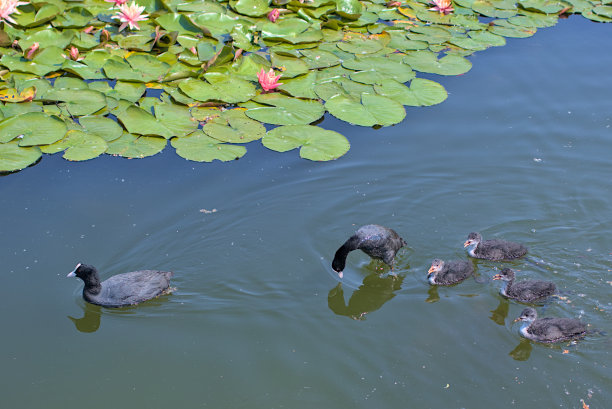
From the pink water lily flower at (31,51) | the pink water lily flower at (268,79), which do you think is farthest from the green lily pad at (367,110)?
the pink water lily flower at (31,51)

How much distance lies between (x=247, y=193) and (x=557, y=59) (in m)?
6.68

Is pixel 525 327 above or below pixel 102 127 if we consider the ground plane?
below

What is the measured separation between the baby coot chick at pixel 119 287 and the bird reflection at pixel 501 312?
344cm

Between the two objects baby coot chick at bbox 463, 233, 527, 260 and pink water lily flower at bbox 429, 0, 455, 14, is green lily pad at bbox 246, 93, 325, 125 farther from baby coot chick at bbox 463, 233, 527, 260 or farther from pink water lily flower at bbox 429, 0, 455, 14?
pink water lily flower at bbox 429, 0, 455, 14

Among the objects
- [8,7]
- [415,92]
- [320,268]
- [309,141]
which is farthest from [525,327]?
[8,7]

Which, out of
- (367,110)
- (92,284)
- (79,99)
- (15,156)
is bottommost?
(92,284)

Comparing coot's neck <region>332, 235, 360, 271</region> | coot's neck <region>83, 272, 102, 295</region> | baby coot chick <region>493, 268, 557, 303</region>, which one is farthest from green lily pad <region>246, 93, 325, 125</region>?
baby coot chick <region>493, 268, 557, 303</region>

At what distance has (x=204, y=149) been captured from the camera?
8383 millimetres

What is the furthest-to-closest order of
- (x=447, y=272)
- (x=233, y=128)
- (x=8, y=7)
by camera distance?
(x=8, y=7)
(x=233, y=128)
(x=447, y=272)

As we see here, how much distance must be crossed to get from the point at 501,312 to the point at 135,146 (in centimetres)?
503

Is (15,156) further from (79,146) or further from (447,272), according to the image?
(447,272)

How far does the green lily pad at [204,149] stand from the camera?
27.1 feet

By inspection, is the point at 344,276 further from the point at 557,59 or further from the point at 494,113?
the point at 557,59

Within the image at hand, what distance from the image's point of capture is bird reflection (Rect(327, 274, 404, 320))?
676cm
